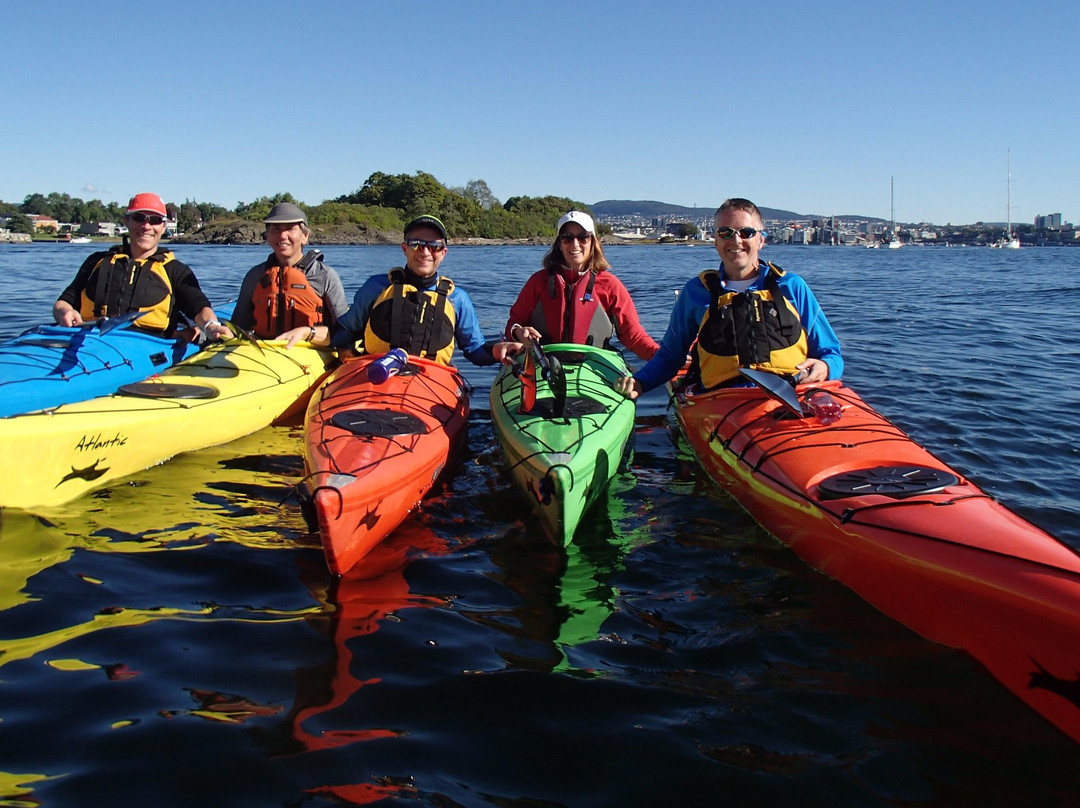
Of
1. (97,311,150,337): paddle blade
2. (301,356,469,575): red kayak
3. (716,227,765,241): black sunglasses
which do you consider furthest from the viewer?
(97,311,150,337): paddle blade

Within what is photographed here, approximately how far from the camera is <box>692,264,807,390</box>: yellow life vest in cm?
440

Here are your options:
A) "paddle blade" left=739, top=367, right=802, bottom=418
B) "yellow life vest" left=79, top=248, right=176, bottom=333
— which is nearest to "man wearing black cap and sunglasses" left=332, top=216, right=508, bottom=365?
"paddle blade" left=739, top=367, right=802, bottom=418

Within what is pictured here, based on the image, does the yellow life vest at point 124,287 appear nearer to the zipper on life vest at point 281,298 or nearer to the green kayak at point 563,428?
the zipper on life vest at point 281,298

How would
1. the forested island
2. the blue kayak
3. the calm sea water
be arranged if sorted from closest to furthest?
the calm sea water
the blue kayak
the forested island

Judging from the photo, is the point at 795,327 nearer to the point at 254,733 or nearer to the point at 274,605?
the point at 274,605

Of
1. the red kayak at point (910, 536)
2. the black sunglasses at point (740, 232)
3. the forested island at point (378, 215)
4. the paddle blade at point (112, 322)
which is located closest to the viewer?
the red kayak at point (910, 536)

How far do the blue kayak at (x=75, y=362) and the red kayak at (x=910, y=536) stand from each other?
420 centimetres

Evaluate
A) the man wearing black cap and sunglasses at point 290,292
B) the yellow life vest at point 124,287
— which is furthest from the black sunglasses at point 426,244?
the yellow life vest at point 124,287

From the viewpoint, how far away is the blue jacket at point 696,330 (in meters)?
4.48

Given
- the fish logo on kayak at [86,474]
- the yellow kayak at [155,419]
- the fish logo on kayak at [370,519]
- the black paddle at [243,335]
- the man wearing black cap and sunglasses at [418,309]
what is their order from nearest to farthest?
the fish logo on kayak at [370,519], the yellow kayak at [155,419], the fish logo on kayak at [86,474], the man wearing black cap and sunglasses at [418,309], the black paddle at [243,335]

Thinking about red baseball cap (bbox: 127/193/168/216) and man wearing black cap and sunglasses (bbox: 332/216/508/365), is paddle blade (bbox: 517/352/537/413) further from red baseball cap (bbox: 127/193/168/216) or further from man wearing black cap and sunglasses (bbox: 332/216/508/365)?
red baseball cap (bbox: 127/193/168/216)

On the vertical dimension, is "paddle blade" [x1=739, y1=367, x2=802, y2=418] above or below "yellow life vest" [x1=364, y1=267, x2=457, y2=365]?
below

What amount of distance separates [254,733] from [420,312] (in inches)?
125

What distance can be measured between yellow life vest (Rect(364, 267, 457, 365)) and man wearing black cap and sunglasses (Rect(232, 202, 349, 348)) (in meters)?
0.93
